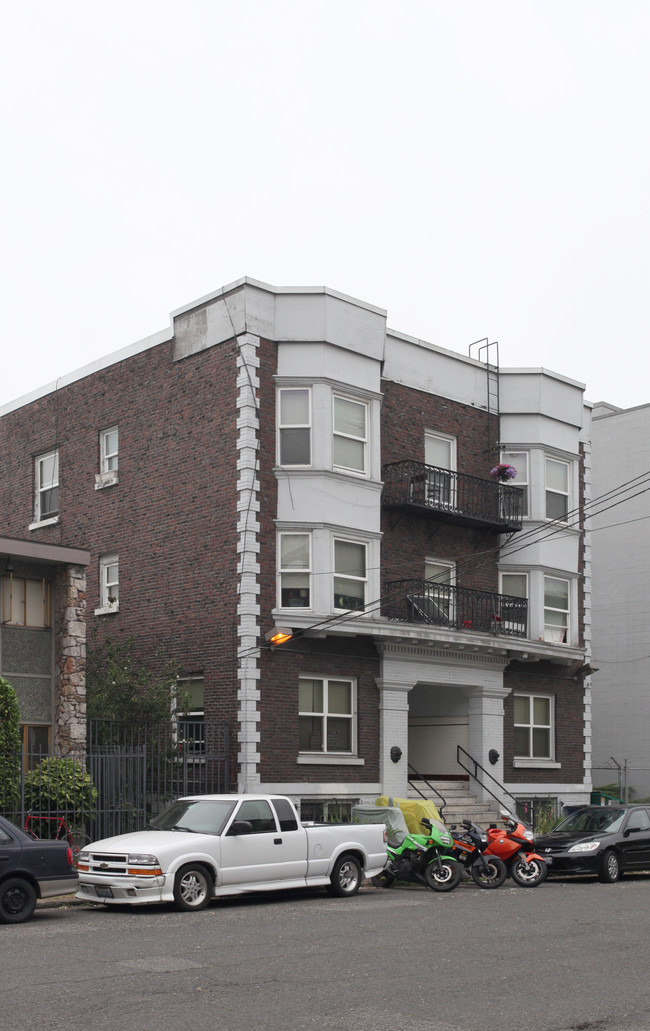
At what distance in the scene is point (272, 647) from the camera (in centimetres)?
2431

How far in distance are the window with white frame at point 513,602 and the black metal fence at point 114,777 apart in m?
8.05

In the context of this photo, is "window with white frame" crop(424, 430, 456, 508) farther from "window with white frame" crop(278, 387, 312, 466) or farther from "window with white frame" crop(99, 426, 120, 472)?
"window with white frame" crop(99, 426, 120, 472)

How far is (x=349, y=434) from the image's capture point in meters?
26.1

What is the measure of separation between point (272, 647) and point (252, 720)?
1.51m

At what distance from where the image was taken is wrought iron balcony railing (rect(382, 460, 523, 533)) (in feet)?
88.3

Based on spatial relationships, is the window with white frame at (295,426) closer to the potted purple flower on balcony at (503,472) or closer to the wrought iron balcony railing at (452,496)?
the wrought iron balcony railing at (452,496)

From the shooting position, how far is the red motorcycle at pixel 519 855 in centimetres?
1959

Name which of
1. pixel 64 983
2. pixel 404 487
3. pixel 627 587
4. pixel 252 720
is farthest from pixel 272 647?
pixel 627 587

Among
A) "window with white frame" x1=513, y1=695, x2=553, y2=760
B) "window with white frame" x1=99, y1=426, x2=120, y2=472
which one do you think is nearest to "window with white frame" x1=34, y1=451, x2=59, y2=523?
"window with white frame" x1=99, y1=426, x2=120, y2=472

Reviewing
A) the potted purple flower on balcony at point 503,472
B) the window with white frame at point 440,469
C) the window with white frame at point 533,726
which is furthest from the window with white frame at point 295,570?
the window with white frame at point 533,726

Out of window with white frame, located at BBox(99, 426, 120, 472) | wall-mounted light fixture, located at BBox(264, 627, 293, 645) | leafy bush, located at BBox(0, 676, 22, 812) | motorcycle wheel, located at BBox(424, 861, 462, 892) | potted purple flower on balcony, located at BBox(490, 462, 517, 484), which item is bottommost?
motorcycle wheel, located at BBox(424, 861, 462, 892)

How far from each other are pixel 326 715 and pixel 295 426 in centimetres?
609

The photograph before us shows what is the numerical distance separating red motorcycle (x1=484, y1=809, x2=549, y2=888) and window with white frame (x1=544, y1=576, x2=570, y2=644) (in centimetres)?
1016

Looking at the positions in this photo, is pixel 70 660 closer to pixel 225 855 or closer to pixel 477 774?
pixel 225 855
